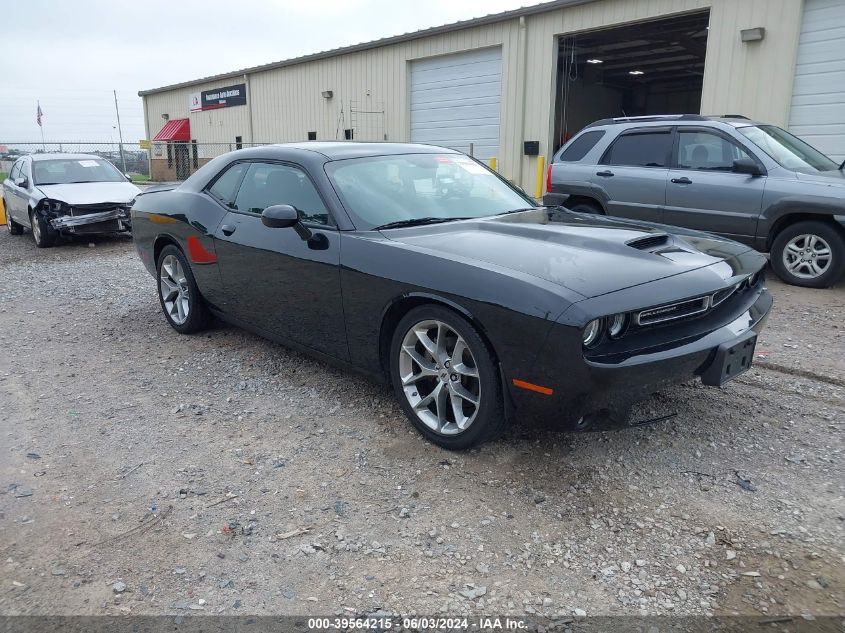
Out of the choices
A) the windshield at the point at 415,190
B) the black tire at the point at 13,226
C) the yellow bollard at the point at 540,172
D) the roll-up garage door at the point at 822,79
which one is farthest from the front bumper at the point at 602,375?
the black tire at the point at 13,226

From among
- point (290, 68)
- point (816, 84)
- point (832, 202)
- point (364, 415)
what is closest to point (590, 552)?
point (364, 415)

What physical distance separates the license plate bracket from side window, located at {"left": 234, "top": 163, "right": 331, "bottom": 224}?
2.18 m

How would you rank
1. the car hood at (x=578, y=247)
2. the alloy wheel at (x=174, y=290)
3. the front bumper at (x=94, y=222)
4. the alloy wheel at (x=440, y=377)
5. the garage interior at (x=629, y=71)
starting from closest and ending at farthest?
the car hood at (x=578, y=247) → the alloy wheel at (x=440, y=377) → the alloy wheel at (x=174, y=290) → the front bumper at (x=94, y=222) → the garage interior at (x=629, y=71)

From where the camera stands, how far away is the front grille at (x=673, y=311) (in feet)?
9.62

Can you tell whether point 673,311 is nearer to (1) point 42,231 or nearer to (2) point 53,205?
(2) point 53,205

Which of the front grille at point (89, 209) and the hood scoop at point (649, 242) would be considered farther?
the front grille at point (89, 209)

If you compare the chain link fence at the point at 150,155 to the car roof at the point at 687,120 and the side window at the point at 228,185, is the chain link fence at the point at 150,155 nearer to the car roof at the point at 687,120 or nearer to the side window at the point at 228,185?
the car roof at the point at 687,120

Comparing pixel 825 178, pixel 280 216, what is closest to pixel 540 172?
pixel 825 178

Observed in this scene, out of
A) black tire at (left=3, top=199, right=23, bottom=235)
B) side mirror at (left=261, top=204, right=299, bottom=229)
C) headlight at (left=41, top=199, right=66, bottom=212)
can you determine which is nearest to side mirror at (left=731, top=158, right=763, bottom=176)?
side mirror at (left=261, top=204, right=299, bottom=229)

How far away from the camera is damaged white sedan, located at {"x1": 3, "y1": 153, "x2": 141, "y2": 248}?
1052 cm

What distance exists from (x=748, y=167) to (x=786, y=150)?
0.69 m

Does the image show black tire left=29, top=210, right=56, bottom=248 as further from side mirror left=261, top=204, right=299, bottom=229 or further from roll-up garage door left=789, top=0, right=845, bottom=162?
roll-up garage door left=789, top=0, right=845, bottom=162

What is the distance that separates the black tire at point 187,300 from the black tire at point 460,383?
2374mm

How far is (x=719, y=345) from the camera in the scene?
3020 millimetres
